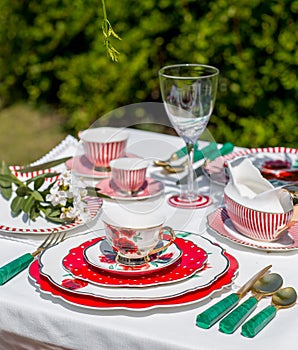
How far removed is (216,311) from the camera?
0.99 meters

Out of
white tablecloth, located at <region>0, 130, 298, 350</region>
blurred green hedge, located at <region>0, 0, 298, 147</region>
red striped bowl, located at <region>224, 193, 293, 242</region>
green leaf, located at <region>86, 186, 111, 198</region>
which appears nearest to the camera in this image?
white tablecloth, located at <region>0, 130, 298, 350</region>

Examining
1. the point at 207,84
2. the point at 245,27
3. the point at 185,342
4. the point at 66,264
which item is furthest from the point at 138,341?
the point at 245,27

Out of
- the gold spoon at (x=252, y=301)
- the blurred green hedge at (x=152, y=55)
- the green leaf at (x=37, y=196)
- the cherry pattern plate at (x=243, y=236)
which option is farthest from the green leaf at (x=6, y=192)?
the blurred green hedge at (x=152, y=55)

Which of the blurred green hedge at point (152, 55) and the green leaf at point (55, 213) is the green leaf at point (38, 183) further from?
the blurred green hedge at point (152, 55)

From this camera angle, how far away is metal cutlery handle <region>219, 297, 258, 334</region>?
96 cm

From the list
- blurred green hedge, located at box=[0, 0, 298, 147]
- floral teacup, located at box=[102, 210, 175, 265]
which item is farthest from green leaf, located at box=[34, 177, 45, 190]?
blurred green hedge, located at box=[0, 0, 298, 147]

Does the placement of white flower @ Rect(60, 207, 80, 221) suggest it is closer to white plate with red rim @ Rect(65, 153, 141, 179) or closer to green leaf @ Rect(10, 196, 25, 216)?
green leaf @ Rect(10, 196, 25, 216)

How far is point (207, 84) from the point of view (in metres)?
1.39

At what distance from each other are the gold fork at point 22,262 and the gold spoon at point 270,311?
0.38 meters

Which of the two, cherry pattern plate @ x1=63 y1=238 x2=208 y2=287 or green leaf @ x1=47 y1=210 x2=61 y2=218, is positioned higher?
cherry pattern plate @ x1=63 y1=238 x2=208 y2=287

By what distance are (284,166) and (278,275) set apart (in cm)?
50

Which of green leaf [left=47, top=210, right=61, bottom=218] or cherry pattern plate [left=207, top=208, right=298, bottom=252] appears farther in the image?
green leaf [left=47, top=210, right=61, bottom=218]

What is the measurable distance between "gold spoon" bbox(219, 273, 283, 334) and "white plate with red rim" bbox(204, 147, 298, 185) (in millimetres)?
438

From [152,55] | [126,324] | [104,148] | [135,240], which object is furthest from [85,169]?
[152,55]
